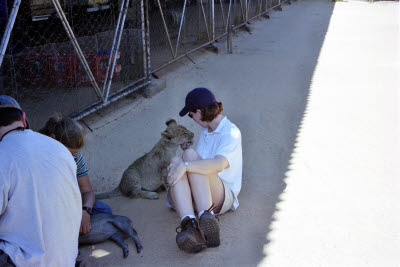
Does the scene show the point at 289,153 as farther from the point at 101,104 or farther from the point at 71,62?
the point at 71,62

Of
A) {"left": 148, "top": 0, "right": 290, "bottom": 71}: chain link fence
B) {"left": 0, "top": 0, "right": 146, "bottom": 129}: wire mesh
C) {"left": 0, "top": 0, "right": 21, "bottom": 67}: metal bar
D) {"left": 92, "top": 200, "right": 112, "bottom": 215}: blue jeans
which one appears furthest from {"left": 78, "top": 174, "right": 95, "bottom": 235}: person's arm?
{"left": 148, "top": 0, "right": 290, "bottom": 71}: chain link fence

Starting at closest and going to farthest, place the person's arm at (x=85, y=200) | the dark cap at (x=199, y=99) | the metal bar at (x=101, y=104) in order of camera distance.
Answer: the person's arm at (x=85, y=200) < the dark cap at (x=199, y=99) < the metal bar at (x=101, y=104)

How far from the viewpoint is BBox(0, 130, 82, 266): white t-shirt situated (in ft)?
7.22

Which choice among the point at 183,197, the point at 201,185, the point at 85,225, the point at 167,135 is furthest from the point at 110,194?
the point at 201,185

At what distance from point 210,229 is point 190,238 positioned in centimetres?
18

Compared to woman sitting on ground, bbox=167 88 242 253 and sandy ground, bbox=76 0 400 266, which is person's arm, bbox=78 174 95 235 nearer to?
sandy ground, bbox=76 0 400 266

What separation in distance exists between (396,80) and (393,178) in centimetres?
386

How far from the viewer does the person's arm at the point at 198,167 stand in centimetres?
312

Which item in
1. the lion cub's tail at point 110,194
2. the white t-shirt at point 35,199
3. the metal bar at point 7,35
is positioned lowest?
the lion cub's tail at point 110,194

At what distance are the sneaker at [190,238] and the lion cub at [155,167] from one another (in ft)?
3.37

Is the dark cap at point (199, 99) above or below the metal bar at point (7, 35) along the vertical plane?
below

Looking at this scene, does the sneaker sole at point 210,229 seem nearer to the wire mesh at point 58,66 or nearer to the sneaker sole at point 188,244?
the sneaker sole at point 188,244

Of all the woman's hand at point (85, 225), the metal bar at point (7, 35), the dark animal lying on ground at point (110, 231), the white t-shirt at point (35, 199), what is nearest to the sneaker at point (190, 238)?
the dark animal lying on ground at point (110, 231)

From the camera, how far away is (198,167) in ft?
10.2
